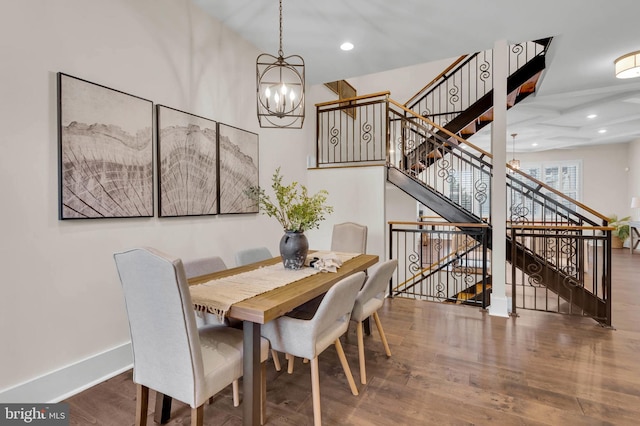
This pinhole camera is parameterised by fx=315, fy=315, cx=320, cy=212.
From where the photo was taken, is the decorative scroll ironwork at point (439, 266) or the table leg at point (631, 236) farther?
the table leg at point (631, 236)

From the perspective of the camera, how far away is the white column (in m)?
3.47

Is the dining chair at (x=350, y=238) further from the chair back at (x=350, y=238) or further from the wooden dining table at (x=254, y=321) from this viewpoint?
the wooden dining table at (x=254, y=321)

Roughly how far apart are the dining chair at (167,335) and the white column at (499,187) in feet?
10.1

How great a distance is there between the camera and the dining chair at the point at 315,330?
167 cm

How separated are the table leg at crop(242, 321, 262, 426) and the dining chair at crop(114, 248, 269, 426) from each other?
0.23ft

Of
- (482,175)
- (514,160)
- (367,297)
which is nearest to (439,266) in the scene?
(482,175)

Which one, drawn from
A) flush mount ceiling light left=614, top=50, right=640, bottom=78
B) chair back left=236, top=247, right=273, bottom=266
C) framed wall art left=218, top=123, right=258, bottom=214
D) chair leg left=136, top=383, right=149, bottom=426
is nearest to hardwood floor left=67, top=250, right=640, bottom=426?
chair leg left=136, top=383, right=149, bottom=426

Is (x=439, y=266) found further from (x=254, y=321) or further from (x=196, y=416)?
(x=196, y=416)

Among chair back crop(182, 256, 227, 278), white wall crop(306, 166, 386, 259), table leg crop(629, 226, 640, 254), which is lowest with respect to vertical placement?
table leg crop(629, 226, 640, 254)

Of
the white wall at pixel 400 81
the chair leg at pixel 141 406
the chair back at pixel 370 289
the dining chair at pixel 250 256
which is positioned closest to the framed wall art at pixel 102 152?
the dining chair at pixel 250 256

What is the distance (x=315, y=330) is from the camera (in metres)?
1.68

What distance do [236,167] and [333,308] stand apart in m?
2.20

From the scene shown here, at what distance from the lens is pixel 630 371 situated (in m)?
2.34

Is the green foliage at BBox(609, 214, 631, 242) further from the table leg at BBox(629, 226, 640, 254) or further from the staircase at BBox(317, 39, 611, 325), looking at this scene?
the staircase at BBox(317, 39, 611, 325)
